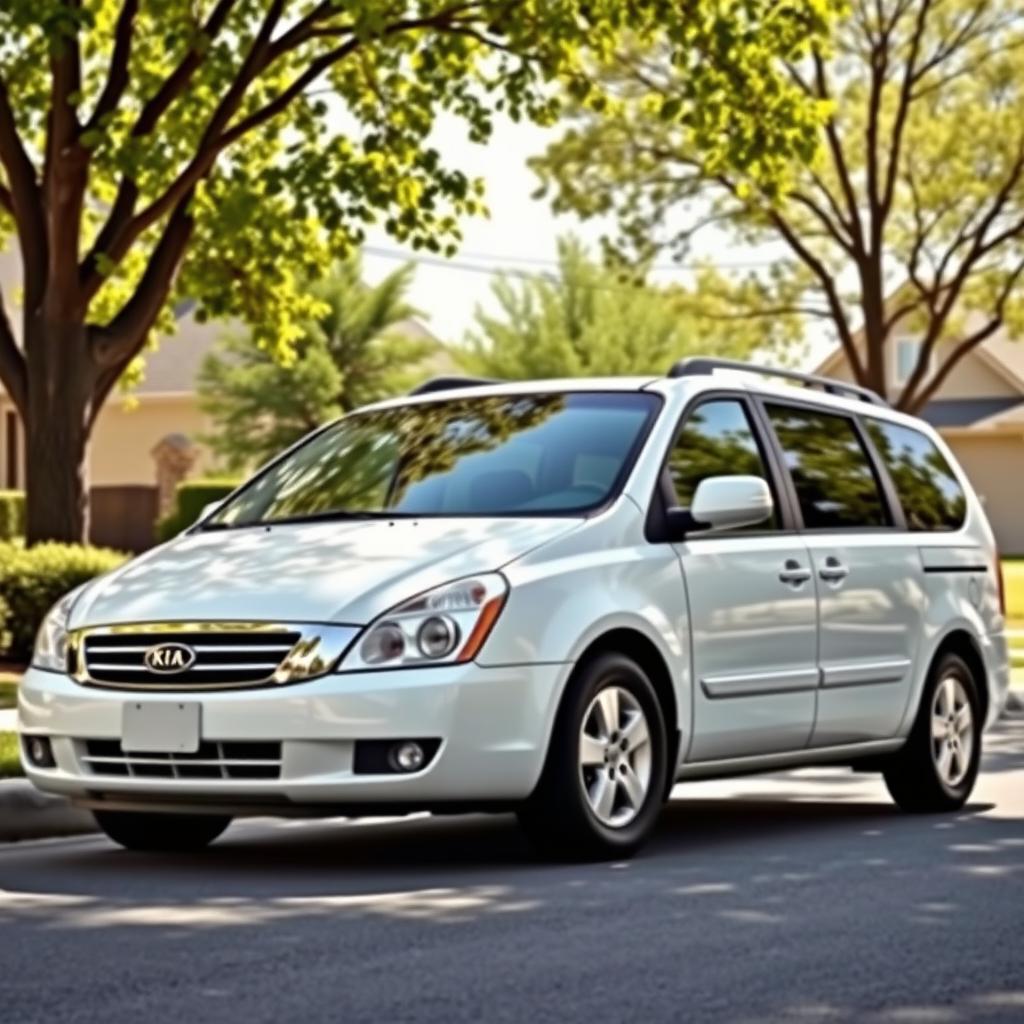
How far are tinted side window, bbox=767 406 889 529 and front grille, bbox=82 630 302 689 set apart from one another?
2.90 metres

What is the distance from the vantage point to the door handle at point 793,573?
10.8 meters

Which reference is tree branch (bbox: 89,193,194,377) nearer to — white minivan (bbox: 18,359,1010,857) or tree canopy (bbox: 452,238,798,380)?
white minivan (bbox: 18,359,1010,857)

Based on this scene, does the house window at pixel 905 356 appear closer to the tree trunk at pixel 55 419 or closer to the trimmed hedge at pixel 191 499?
the trimmed hedge at pixel 191 499

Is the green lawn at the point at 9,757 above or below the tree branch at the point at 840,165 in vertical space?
below

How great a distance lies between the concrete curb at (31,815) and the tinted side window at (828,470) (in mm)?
3271

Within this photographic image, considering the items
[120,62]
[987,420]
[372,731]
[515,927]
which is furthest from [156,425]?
[515,927]

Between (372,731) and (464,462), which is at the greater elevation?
(464,462)

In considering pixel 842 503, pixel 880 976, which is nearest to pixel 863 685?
pixel 842 503

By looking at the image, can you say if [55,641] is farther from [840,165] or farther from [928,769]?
[840,165]

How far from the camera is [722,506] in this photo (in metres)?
10.3

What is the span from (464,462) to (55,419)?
13231 mm

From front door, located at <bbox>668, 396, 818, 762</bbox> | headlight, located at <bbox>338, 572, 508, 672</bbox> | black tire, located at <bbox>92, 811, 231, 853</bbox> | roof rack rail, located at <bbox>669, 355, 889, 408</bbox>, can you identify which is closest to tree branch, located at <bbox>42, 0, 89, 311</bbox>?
roof rack rail, located at <bbox>669, 355, 889, 408</bbox>

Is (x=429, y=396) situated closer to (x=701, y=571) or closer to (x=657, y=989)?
(x=701, y=571)

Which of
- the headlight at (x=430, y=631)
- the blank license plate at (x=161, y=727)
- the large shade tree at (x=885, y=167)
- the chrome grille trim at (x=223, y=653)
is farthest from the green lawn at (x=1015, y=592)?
the blank license plate at (x=161, y=727)
